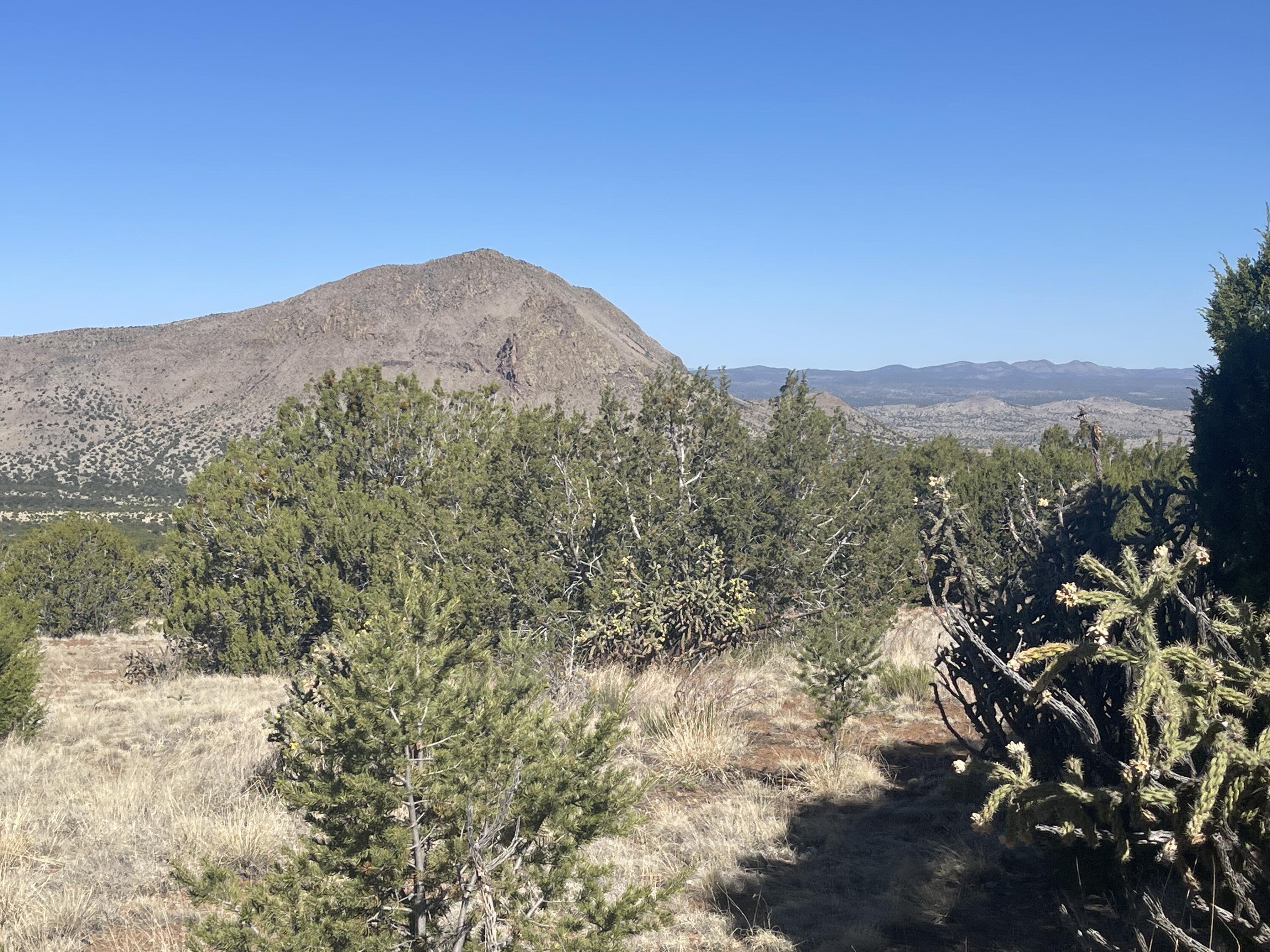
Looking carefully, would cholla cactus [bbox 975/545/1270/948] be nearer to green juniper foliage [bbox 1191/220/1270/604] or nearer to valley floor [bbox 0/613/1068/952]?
green juniper foliage [bbox 1191/220/1270/604]

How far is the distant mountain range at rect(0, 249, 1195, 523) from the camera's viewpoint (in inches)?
2958

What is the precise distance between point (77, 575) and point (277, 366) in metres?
82.5

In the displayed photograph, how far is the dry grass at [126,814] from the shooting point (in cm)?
423

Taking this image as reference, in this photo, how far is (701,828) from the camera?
5633mm

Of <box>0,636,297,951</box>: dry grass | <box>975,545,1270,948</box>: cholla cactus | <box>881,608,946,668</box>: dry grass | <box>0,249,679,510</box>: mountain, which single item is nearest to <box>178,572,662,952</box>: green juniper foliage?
<box>0,636,297,951</box>: dry grass

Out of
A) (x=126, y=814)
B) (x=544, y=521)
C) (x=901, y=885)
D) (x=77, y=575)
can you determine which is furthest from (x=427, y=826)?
(x=77, y=575)

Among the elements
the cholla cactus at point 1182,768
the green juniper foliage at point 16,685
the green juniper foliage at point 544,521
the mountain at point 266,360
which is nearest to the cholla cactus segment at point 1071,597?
the cholla cactus at point 1182,768

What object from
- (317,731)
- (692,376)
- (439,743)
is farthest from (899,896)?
(692,376)

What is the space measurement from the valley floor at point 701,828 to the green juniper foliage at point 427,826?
14.7 inches

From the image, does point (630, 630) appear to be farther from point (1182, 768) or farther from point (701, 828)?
point (1182, 768)

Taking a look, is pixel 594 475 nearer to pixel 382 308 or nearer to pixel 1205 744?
pixel 1205 744

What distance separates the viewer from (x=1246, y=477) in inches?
158

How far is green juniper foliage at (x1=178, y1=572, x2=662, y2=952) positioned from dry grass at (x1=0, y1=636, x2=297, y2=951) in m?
0.48

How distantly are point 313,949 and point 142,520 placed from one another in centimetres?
5087
